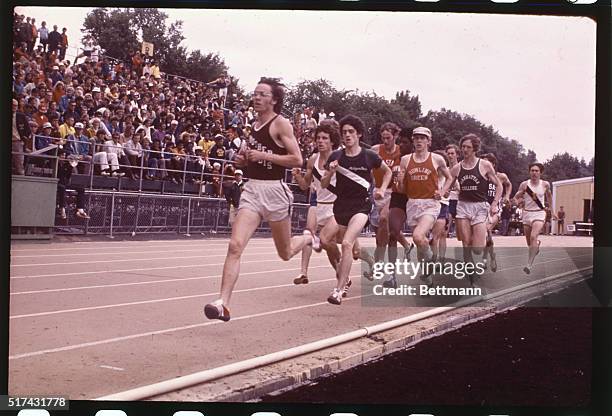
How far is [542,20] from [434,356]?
239cm

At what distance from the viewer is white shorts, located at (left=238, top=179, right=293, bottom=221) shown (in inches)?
214

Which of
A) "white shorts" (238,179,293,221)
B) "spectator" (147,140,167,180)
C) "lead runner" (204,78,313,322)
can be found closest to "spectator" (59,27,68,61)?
"spectator" (147,140,167,180)

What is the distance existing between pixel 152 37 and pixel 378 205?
1.98m

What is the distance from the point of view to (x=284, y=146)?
5402 millimetres

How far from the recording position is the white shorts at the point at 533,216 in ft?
18.1

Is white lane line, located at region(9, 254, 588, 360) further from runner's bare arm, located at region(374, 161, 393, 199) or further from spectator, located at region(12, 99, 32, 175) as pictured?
spectator, located at region(12, 99, 32, 175)

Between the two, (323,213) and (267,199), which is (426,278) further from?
(267,199)

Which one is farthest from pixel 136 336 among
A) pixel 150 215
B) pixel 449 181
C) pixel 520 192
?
pixel 520 192

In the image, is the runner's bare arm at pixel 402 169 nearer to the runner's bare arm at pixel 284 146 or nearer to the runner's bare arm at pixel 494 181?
the runner's bare arm at pixel 494 181

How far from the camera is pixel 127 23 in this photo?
17.2ft

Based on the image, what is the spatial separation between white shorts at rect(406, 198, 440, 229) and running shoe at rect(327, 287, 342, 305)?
2.28ft

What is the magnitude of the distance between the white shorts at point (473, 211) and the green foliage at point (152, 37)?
2056 mm

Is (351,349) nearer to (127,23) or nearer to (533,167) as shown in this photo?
(533,167)

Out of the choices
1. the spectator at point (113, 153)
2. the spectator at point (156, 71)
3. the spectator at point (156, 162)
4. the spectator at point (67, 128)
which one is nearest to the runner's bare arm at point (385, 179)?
the spectator at point (156, 162)
